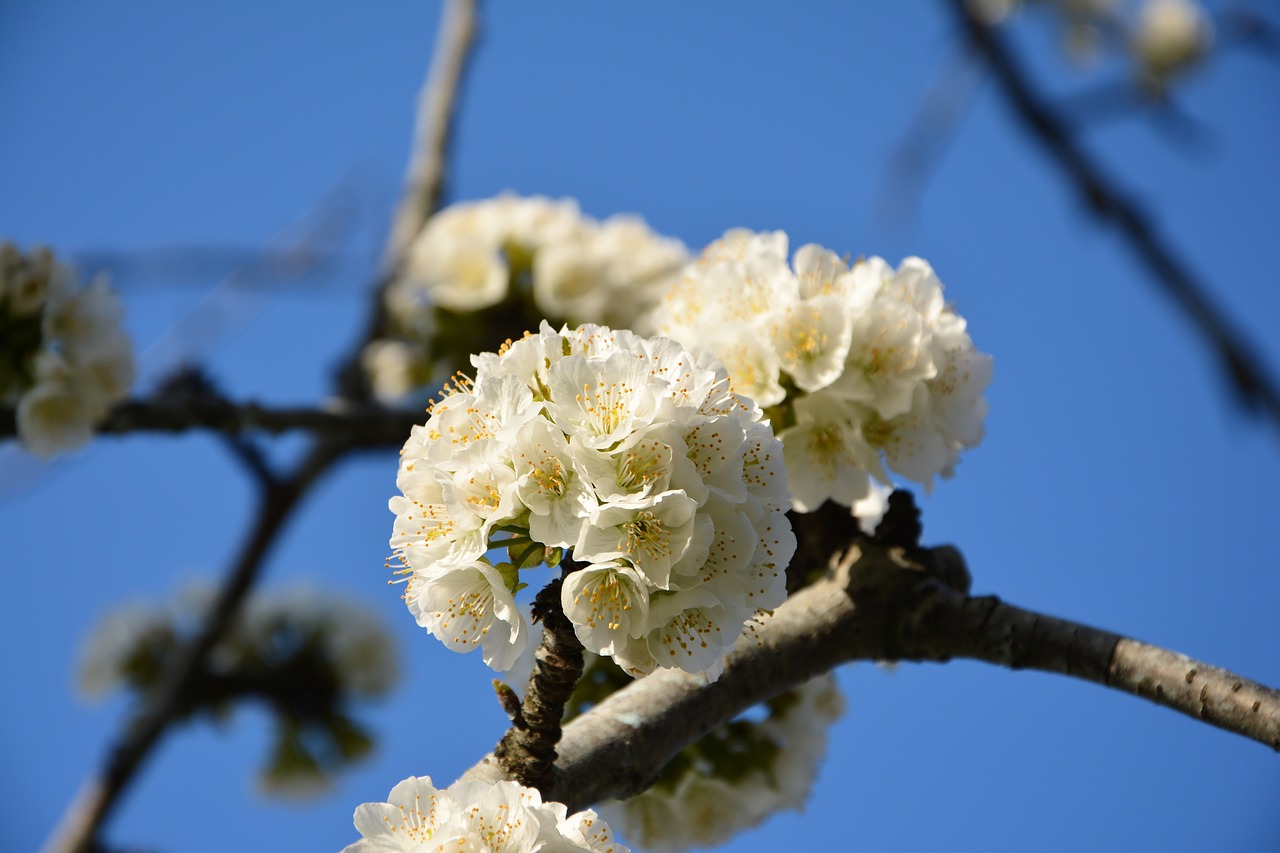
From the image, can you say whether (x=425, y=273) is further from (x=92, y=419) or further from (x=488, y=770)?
(x=488, y=770)

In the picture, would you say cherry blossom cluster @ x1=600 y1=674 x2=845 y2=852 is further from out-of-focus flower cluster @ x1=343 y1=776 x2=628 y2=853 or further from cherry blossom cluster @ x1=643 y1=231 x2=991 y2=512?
out-of-focus flower cluster @ x1=343 y1=776 x2=628 y2=853

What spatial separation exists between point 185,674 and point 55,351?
9.74 ft

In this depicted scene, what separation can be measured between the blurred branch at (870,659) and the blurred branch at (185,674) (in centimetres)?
332

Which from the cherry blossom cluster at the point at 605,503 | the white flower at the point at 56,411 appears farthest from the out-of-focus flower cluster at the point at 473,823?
the white flower at the point at 56,411

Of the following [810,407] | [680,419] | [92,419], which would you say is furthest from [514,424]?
[92,419]

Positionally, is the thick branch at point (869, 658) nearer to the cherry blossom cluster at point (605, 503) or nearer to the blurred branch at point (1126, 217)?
the cherry blossom cluster at point (605, 503)

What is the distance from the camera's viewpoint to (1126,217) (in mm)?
3764

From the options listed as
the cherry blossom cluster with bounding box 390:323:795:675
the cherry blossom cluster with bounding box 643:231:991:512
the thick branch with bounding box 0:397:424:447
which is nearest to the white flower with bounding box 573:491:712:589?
the cherry blossom cluster with bounding box 390:323:795:675

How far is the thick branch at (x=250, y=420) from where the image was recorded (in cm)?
351

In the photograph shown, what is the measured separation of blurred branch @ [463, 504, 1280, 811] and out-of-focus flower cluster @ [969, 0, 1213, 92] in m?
2.81

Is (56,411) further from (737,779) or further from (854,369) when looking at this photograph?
(854,369)

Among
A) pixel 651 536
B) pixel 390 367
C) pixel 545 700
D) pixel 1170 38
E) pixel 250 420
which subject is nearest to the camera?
pixel 651 536

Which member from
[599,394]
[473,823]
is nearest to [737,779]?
[473,823]

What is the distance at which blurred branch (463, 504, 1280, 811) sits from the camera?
1.85 metres
